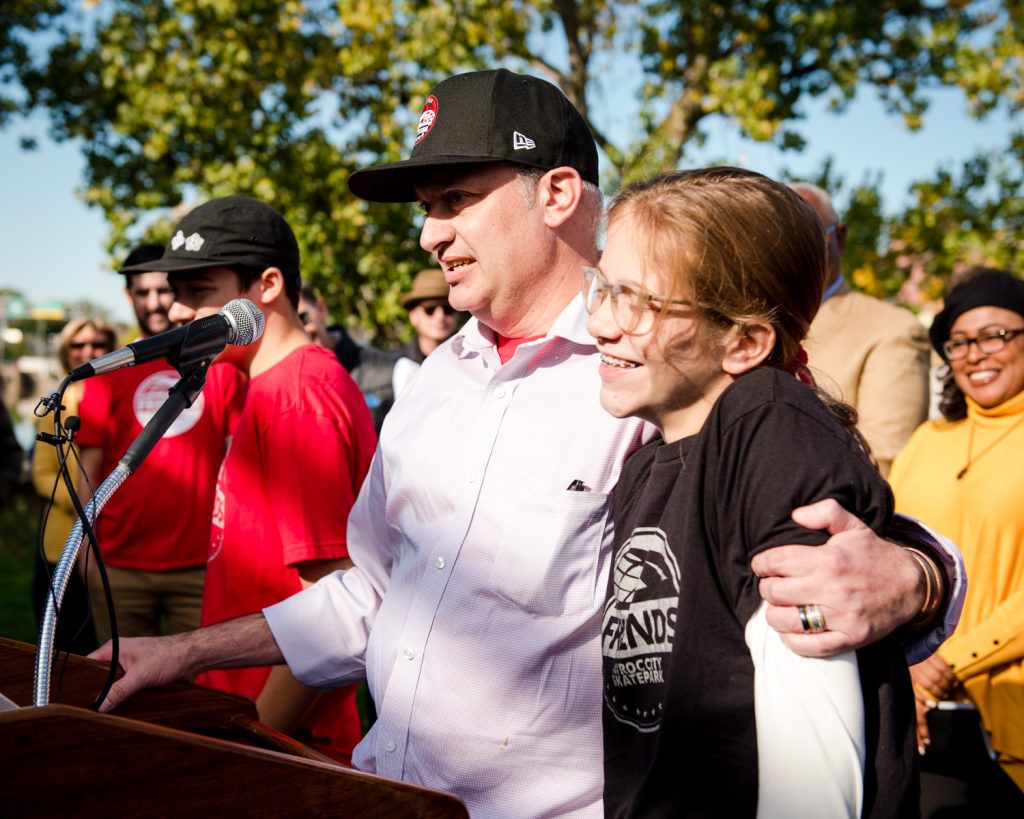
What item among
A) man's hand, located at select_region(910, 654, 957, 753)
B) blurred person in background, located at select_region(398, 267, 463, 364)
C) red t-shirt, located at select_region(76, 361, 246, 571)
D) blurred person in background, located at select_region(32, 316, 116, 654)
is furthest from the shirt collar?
blurred person in background, located at select_region(398, 267, 463, 364)

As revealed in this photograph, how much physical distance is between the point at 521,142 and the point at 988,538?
237cm

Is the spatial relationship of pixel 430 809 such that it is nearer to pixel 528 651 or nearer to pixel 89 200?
pixel 528 651

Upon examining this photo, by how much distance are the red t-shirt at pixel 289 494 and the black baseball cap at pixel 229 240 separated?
38cm

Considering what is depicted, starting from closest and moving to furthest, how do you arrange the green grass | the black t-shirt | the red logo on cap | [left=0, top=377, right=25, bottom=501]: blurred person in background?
the black t-shirt, the red logo on cap, [left=0, top=377, right=25, bottom=501]: blurred person in background, the green grass

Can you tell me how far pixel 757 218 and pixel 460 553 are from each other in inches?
33.2

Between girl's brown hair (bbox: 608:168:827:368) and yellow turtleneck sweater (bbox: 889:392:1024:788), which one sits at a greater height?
girl's brown hair (bbox: 608:168:827:368)

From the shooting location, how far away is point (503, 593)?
6.00ft

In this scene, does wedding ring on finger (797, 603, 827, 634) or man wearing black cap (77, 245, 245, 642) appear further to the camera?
man wearing black cap (77, 245, 245, 642)

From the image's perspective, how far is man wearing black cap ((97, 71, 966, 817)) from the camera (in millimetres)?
1791

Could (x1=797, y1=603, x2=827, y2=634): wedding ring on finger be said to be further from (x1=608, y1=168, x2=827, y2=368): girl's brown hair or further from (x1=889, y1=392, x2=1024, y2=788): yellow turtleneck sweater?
(x1=889, y1=392, x2=1024, y2=788): yellow turtleneck sweater

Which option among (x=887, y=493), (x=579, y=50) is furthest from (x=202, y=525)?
(x=579, y=50)

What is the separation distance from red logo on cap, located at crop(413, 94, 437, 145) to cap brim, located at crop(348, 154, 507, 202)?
0.08 metres

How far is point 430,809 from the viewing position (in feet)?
4.68

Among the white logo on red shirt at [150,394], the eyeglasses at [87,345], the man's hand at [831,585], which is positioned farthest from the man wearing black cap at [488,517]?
the eyeglasses at [87,345]
